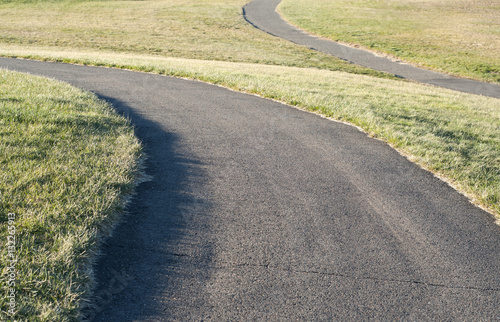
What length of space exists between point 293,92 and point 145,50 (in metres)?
18.8

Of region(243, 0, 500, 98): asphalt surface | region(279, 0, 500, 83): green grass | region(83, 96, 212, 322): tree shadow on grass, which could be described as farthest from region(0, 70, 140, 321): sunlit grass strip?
region(279, 0, 500, 83): green grass

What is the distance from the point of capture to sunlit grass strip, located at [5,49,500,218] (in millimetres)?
6551

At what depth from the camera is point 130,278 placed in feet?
11.5

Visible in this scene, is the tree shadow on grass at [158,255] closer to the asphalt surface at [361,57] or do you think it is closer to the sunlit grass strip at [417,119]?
the sunlit grass strip at [417,119]

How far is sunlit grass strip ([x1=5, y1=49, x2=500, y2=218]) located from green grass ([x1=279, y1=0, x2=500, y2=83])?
15158 mm

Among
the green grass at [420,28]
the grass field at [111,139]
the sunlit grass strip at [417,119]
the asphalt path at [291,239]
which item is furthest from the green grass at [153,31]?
the asphalt path at [291,239]

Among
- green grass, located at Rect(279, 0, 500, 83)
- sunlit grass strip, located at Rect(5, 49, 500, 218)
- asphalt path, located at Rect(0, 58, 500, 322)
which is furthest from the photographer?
green grass, located at Rect(279, 0, 500, 83)

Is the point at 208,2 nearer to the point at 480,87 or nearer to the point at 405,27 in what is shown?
the point at 405,27

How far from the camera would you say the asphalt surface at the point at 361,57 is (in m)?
21.9

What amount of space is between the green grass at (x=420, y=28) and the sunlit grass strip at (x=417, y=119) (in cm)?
1516

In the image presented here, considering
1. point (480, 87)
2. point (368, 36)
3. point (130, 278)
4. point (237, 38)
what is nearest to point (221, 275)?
point (130, 278)

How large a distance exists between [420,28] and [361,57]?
17597mm

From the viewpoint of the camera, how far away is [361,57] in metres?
29.6

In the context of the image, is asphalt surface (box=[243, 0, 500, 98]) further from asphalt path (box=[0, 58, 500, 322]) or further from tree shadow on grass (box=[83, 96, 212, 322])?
tree shadow on grass (box=[83, 96, 212, 322])
